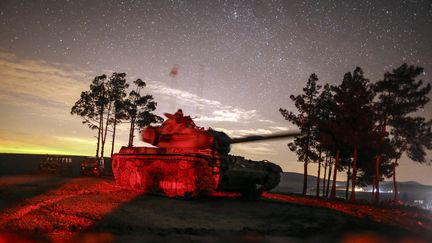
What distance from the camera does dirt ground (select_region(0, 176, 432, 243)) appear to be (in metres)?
7.40

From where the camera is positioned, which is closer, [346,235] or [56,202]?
[346,235]

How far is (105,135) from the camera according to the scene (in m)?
38.5

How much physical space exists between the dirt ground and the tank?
1205 millimetres

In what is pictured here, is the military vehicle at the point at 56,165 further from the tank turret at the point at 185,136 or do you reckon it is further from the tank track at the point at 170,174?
the tank turret at the point at 185,136

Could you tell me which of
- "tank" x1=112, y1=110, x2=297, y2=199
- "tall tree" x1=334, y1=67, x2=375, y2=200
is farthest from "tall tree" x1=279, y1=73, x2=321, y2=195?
"tank" x1=112, y1=110, x2=297, y2=199

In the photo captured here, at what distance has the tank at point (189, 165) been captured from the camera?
14.3m

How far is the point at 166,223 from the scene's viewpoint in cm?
921

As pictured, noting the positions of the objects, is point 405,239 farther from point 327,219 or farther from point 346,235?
point 327,219

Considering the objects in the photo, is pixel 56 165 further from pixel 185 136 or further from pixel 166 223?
pixel 166 223

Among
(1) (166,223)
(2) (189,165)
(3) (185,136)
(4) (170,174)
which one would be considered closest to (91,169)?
(3) (185,136)

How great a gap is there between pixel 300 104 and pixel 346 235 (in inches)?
1021

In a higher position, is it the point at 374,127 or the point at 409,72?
the point at 409,72

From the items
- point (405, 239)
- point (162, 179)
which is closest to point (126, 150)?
point (162, 179)

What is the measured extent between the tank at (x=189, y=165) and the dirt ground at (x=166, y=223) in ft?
3.95
